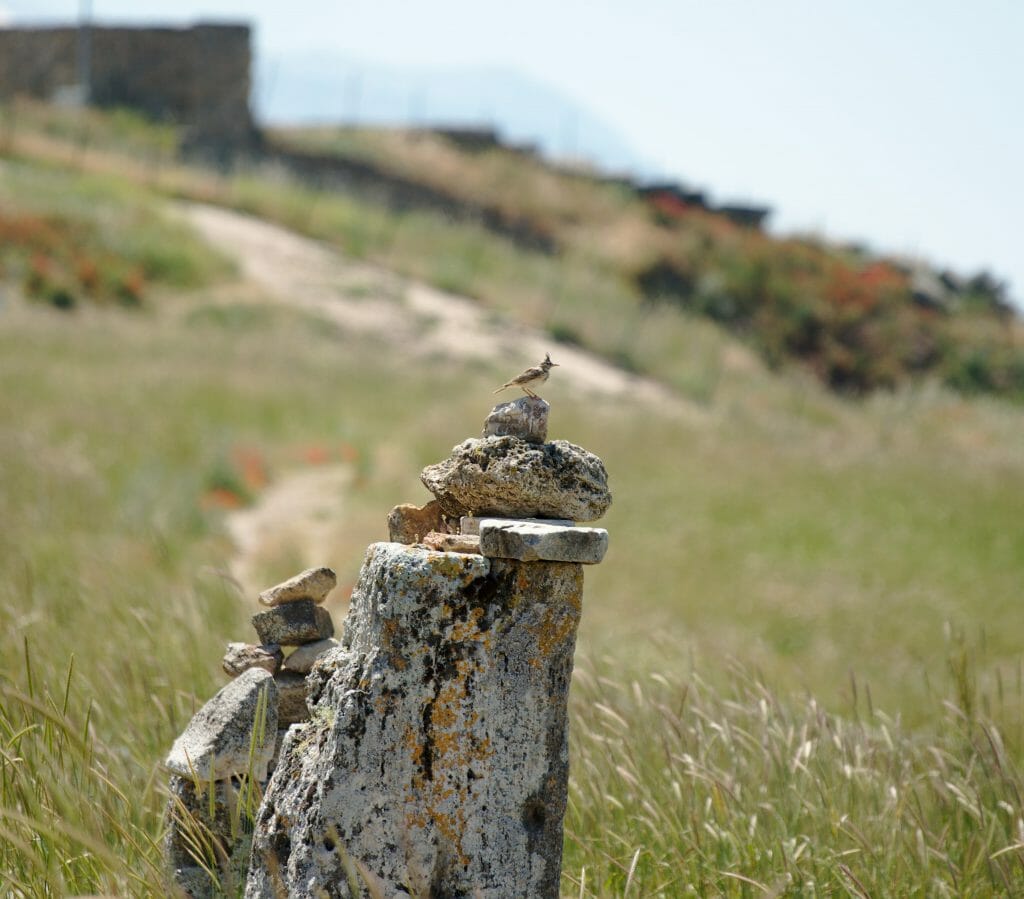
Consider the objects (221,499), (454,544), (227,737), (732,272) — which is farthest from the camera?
(732,272)

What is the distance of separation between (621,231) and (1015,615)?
3272 cm

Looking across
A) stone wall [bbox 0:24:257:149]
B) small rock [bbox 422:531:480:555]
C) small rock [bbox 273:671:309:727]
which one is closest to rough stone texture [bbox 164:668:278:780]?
small rock [bbox 273:671:309:727]

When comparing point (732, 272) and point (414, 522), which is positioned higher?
point (414, 522)

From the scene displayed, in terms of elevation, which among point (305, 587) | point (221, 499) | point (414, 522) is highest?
point (414, 522)

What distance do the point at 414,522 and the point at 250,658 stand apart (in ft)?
2.21

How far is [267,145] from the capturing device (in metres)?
42.5

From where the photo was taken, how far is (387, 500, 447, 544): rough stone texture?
3441 millimetres

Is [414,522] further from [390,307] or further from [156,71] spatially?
[156,71]

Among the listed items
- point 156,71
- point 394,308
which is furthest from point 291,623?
point 156,71

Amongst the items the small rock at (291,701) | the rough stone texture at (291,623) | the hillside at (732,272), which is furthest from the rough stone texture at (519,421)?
the hillside at (732,272)

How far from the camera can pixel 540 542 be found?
9.30 ft

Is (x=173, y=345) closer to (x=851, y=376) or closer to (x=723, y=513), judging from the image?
(x=723, y=513)

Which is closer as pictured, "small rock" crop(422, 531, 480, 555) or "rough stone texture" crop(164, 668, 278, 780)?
"small rock" crop(422, 531, 480, 555)

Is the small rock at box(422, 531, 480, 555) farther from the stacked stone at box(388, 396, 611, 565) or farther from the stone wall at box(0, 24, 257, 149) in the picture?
the stone wall at box(0, 24, 257, 149)
